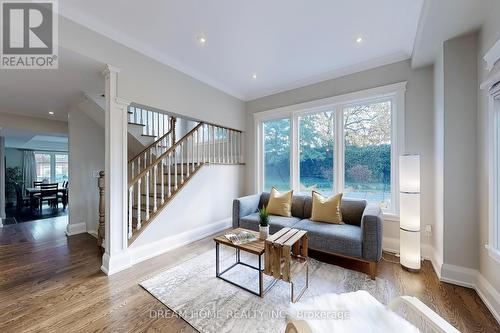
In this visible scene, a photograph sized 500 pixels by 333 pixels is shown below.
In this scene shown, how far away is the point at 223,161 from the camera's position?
13.8ft

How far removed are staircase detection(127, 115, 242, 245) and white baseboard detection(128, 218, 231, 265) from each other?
0.42m

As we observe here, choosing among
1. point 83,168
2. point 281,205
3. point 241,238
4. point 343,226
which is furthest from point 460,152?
point 83,168

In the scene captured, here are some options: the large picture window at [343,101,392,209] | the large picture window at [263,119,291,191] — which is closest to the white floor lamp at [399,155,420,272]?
the large picture window at [343,101,392,209]

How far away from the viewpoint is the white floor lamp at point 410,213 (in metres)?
2.38

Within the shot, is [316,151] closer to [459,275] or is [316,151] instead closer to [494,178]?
[494,178]

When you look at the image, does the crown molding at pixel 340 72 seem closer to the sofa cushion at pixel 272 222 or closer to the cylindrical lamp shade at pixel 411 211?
the cylindrical lamp shade at pixel 411 211

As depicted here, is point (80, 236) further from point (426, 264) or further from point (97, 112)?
point (426, 264)

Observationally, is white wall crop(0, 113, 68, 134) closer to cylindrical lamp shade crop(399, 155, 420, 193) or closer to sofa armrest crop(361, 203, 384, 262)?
sofa armrest crop(361, 203, 384, 262)

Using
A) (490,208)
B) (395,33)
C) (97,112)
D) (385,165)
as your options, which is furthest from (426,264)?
(97,112)

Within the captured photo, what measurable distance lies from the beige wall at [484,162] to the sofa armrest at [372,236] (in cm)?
84

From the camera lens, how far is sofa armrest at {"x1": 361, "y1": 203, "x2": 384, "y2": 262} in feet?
7.33

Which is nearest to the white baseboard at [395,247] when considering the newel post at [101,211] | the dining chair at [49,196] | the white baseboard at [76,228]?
the newel post at [101,211]

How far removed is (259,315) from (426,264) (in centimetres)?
230

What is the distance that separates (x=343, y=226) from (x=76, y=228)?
484cm
